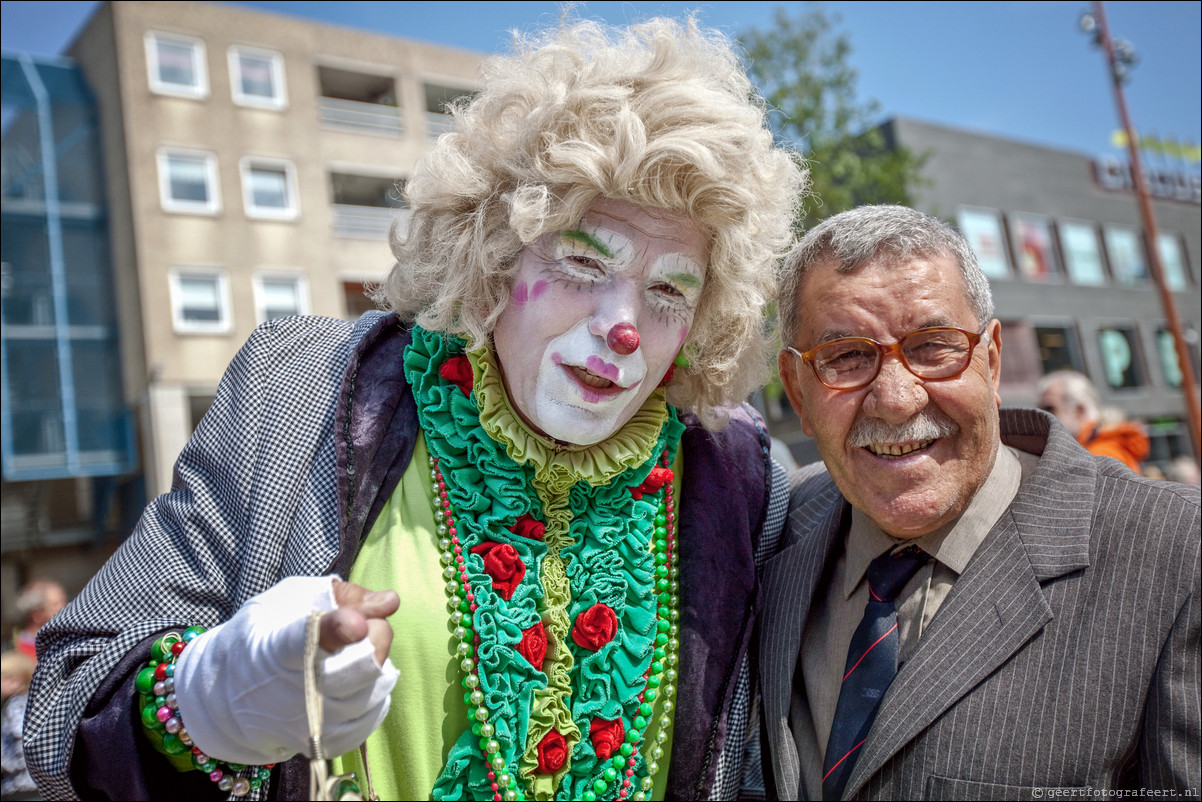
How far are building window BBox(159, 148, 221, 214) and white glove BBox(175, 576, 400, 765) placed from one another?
12.3 meters

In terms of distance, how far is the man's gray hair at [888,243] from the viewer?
69.4 inches

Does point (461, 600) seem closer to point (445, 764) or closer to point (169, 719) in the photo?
point (445, 764)

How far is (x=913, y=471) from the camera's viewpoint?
5.58 ft

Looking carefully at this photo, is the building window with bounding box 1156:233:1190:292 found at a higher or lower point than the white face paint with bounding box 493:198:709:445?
higher

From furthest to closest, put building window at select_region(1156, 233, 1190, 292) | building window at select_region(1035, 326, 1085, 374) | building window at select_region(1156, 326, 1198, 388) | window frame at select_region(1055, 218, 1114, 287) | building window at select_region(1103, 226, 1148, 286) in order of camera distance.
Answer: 1. building window at select_region(1103, 226, 1148, 286)
2. window frame at select_region(1055, 218, 1114, 287)
3. building window at select_region(1035, 326, 1085, 374)
4. building window at select_region(1156, 326, 1198, 388)
5. building window at select_region(1156, 233, 1190, 292)

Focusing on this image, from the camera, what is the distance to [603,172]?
1697 mm

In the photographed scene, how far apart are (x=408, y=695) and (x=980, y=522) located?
1.13 metres

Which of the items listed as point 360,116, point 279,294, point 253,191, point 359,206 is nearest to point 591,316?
point 279,294

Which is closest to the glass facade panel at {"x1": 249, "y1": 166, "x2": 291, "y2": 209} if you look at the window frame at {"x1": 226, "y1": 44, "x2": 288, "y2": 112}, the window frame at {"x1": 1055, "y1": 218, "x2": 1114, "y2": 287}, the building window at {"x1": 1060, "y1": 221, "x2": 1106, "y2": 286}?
the window frame at {"x1": 226, "y1": 44, "x2": 288, "y2": 112}

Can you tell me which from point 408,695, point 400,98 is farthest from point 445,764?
point 400,98

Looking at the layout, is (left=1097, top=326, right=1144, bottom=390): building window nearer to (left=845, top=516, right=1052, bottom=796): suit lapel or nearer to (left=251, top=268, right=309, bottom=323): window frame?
(left=251, top=268, right=309, bottom=323): window frame

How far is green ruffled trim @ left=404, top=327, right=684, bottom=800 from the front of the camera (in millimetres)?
1641

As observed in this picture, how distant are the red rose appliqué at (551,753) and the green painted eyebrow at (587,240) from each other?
0.93 meters

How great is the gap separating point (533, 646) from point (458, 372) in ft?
1.90
